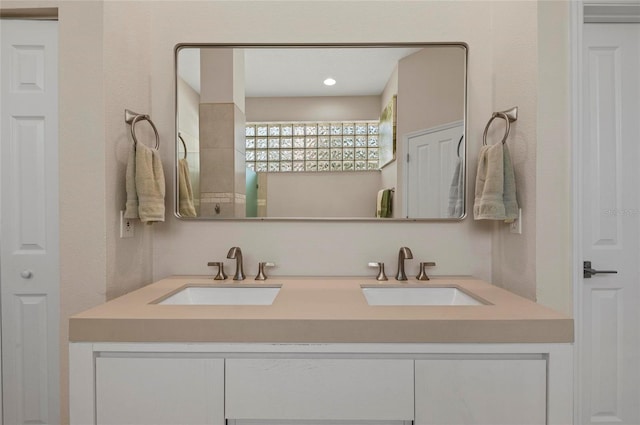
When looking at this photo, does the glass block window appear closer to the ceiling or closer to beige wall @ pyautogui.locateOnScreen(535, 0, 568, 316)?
the ceiling

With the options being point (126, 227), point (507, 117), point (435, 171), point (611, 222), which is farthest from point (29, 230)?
point (611, 222)

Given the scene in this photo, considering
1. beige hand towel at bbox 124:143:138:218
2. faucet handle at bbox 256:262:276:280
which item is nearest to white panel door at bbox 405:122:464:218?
faucet handle at bbox 256:262:276:280

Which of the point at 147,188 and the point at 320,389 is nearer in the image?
the point at 320,389

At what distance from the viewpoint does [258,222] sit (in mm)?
1700

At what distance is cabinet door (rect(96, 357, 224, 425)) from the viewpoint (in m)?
1.03

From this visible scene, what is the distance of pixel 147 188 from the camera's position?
1.45 metres

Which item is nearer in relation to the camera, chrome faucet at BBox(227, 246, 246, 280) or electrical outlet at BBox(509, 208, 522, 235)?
electrical outlet at BBox(509, 208, 522, 235)

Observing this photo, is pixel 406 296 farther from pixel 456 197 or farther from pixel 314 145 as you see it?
pixel 314 145

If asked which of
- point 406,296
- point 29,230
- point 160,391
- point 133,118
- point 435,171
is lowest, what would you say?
point 160,391

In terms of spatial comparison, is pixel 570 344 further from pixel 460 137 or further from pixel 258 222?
pixel 258 222

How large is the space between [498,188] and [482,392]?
779 millimetres

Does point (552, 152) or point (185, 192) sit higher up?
point (552, 152)

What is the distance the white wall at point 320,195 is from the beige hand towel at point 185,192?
371 millimetres

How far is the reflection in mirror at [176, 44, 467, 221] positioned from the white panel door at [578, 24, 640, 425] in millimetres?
585
